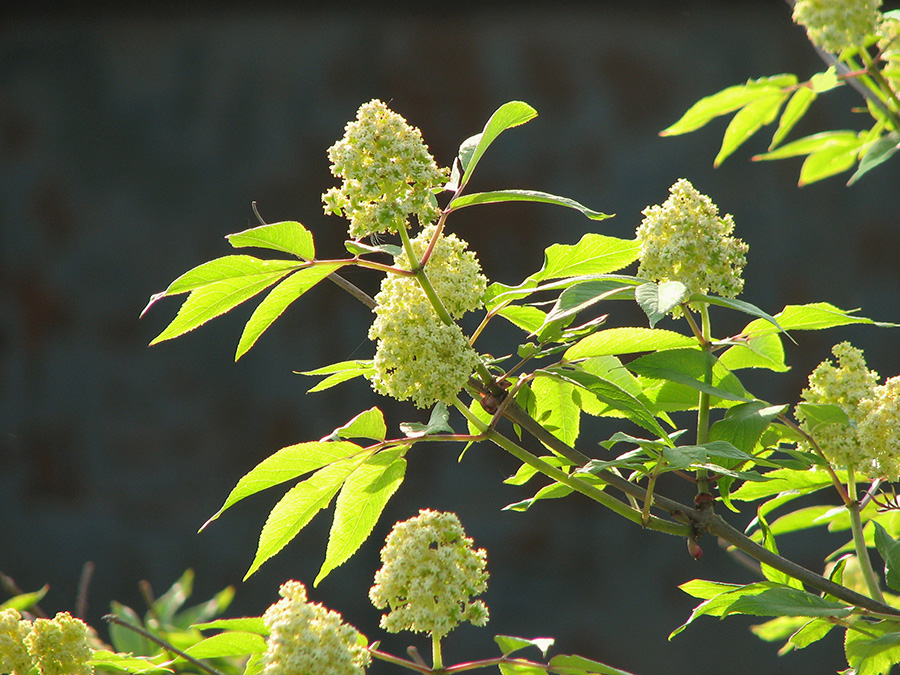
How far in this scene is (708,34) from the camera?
2.42 metres

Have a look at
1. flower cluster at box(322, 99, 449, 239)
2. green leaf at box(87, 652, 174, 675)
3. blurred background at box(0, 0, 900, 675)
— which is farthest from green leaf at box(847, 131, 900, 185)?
blurred background at box(0, 0, 900, 675)

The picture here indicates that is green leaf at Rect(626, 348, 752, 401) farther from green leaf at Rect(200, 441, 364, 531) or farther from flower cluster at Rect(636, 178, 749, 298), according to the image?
green leaf at Rect(200, 441, 364, 531)

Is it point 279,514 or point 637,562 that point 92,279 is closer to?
point 637,562

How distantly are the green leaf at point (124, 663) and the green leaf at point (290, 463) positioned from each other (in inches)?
4.7

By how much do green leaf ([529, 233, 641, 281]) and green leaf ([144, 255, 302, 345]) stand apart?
184mm

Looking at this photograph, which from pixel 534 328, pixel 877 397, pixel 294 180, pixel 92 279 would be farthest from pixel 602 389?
pixel 92 279

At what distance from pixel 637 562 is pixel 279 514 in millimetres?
2003

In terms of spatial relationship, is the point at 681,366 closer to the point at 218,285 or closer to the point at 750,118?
the point at 218,285

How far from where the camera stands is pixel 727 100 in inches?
37.3

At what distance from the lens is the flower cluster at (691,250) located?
22.4 inches

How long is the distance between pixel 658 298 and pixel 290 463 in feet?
0.86

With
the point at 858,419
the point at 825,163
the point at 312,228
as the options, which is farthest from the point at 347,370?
the point at 312,228

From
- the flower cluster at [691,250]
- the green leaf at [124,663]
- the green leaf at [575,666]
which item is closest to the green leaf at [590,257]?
the flower cluster at [691,250]

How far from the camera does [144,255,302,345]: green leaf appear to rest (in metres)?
0.51
